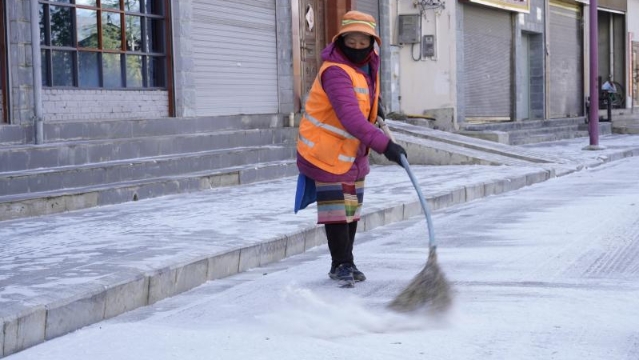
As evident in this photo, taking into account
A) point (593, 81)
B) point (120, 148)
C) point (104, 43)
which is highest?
point (104, 43)

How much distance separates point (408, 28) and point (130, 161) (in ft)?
36.4

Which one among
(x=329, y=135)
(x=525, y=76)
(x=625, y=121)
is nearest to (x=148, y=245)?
(x=329, y=135)

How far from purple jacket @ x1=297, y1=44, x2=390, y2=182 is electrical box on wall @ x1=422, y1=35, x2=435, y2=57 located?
1600 centimetres

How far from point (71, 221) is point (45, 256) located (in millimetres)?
2198

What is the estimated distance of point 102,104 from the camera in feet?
42.5

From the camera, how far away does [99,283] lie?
19.5 ft

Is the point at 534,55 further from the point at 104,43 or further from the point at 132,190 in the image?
the point at 132,190

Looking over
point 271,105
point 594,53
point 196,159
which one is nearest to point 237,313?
point 196,159

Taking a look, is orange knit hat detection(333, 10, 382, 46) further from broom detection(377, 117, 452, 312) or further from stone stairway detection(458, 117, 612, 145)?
stone stairway detection(458, 117, 612, 145)

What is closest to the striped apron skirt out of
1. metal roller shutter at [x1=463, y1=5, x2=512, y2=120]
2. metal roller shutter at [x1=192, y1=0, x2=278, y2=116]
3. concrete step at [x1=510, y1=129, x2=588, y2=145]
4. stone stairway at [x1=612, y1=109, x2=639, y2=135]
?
metal roller shutter at [x1=192, y1=0, x2=278, y2=116]

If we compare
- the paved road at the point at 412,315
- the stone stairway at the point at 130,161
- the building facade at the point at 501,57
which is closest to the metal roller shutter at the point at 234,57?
the stone stairway at the point at 130,161

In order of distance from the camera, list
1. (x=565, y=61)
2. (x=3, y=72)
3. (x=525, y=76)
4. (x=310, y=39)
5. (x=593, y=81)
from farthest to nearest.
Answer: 1. (x=565, y=61)
2. (x=525, y=76)
3. (x=593, y=81)
4. (x=310, y=39)
5. (x=3, y=72)

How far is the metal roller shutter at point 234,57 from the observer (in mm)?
15141

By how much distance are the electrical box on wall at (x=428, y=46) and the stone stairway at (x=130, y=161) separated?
7.18 meters
